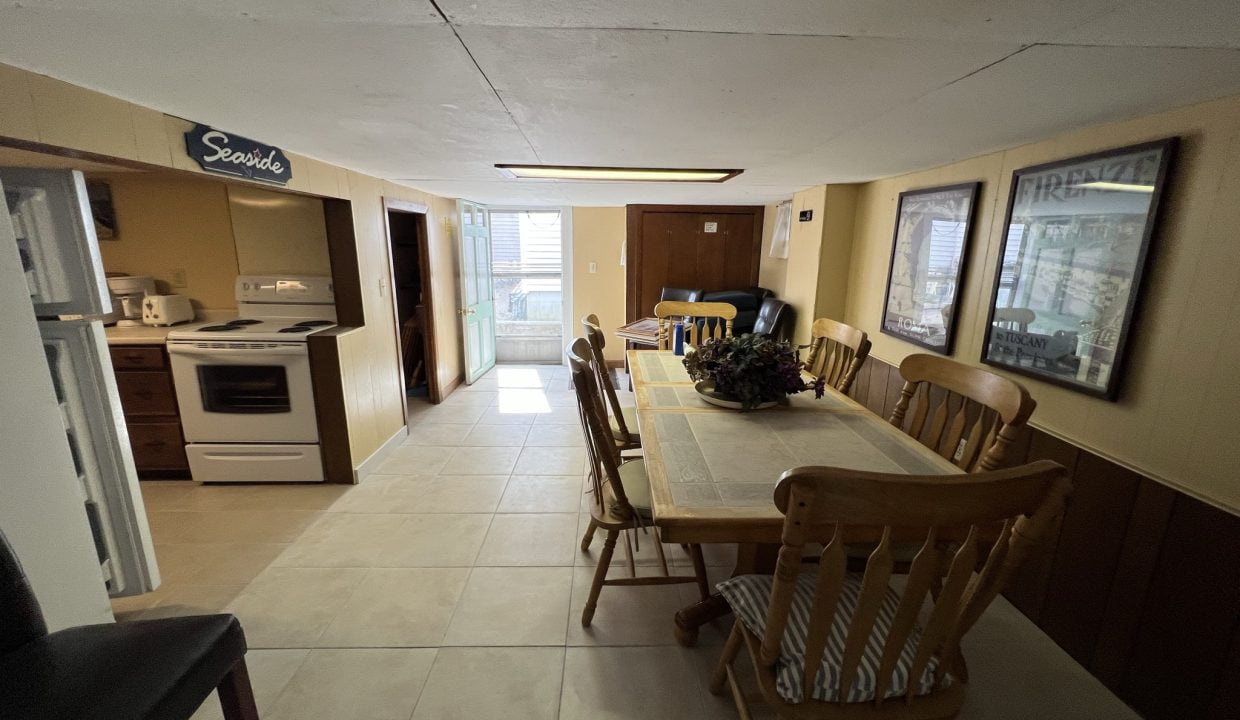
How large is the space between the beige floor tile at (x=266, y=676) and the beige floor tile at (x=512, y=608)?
0.53 meters

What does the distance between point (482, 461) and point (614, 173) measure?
2.12 m

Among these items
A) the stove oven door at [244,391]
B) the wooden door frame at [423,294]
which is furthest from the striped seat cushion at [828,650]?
the wooden door frame at [423,294]

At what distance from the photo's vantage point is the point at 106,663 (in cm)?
90

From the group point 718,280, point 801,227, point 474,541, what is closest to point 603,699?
point 474,541

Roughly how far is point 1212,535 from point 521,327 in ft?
19.6

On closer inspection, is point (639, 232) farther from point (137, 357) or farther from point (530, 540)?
point (137, 357)

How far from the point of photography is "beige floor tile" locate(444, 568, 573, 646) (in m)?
1.80

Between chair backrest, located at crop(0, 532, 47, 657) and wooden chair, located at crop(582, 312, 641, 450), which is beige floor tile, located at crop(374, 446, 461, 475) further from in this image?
chair backrest, located at crop(0, 532, 47, 657)

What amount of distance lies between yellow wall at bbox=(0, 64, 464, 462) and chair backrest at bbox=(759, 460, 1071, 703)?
7.26ft

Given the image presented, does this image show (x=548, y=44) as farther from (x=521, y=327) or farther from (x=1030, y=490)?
(x=521, y=327)

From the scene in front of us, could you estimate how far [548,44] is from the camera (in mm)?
1064

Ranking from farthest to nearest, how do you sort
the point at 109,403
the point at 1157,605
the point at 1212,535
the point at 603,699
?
the point at 109,403 → the point at 603,699 → the point at 1157,605 → the point at 1212,535

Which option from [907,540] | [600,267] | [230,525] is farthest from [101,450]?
[600,267]

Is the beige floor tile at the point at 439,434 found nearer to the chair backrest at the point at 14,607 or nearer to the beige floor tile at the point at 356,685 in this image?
the beige floor tile at the point at 356,685
